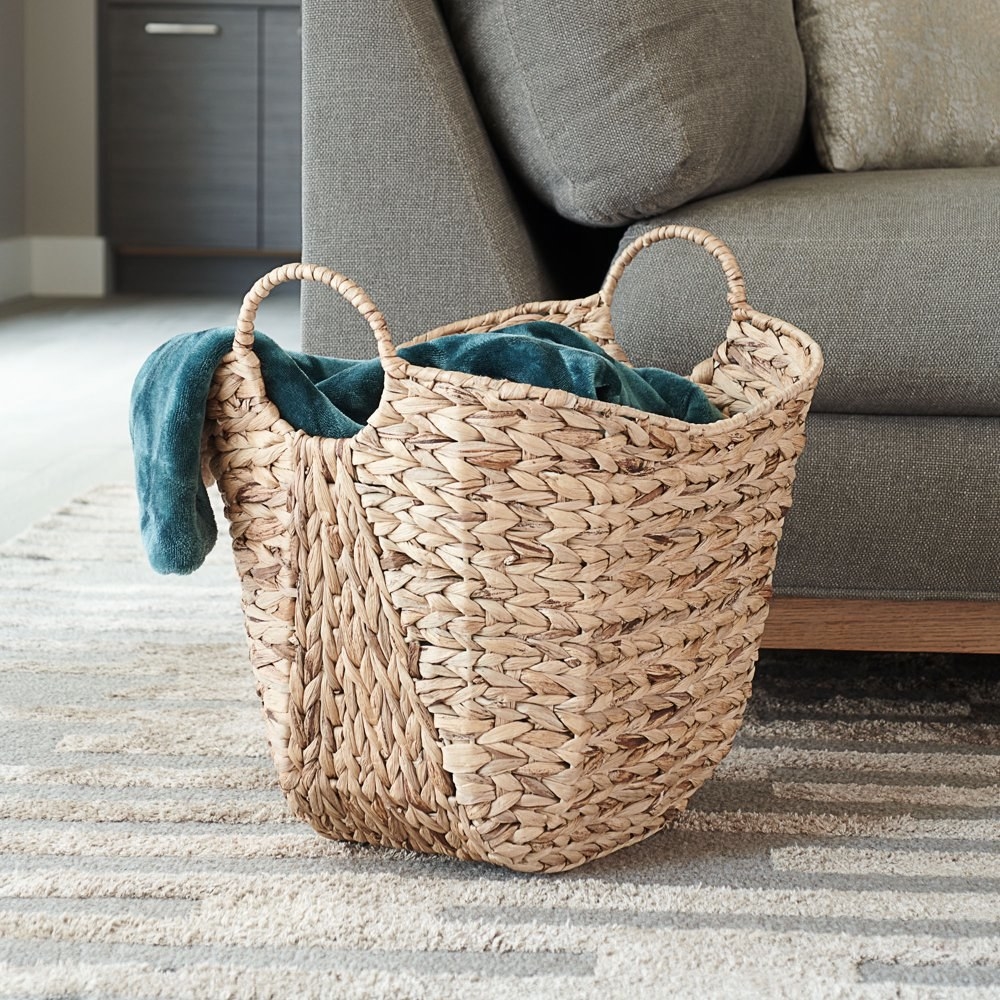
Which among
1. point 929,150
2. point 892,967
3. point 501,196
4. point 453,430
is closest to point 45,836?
point 453,430

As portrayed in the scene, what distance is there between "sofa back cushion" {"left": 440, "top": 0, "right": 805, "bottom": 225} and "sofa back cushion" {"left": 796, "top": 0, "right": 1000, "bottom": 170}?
0.87ft

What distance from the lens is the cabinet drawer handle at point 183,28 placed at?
4.35 m

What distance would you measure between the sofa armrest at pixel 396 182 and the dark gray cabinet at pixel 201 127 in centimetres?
335

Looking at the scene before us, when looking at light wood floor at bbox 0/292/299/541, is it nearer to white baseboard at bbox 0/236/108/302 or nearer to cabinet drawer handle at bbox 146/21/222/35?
white baseboard at bbox 0/236/108/302

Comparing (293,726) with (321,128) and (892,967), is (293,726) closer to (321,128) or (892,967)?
(892,967)

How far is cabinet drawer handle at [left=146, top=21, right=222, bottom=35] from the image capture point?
4348 millimetres

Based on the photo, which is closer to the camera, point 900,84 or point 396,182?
point 396,182

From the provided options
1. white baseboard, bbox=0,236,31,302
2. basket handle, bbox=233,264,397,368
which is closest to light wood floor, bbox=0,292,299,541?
white baseboard, bbox=0,236,31,302

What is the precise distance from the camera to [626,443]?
28.5 inches

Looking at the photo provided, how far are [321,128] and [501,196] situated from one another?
17 centimetres

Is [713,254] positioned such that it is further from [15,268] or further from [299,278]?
[15,268]

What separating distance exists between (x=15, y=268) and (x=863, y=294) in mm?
3887

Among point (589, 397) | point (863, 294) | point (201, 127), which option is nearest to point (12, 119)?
point (201, 127)

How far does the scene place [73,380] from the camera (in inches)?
108
